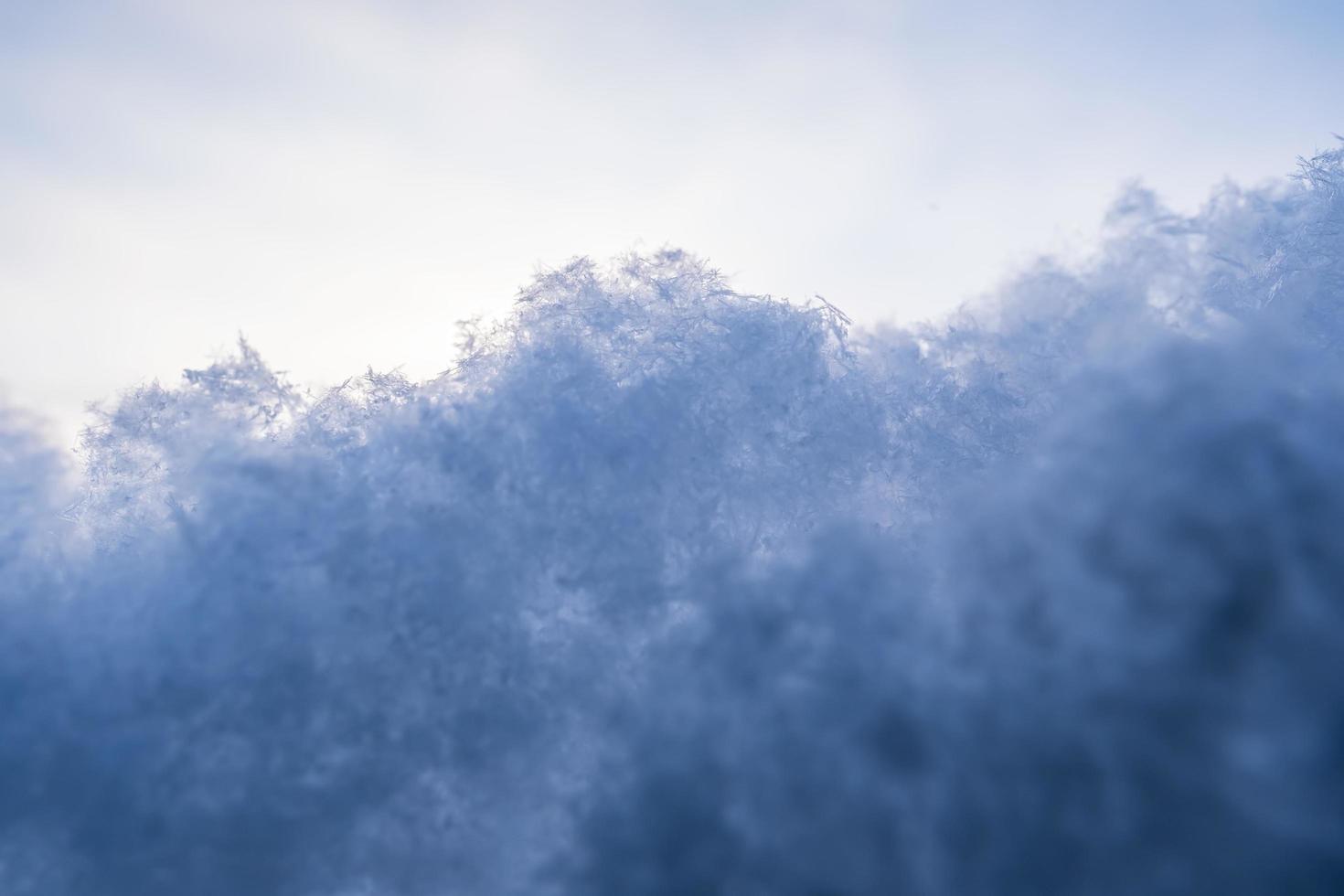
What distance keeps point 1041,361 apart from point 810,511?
20.9 feet

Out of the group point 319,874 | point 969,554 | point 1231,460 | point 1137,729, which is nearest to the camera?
point 1137,729

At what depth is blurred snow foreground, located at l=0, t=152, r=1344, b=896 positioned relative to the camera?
6977 mm

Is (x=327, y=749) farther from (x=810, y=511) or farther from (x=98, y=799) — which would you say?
(x=810, y=511)

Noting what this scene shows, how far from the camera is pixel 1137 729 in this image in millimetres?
6895

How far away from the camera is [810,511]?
47.6ft

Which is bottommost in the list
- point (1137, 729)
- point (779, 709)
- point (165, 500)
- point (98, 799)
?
point (1137, 729)

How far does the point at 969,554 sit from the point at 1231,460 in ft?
7.92

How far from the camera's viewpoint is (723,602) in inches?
390

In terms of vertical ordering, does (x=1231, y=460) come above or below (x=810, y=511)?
below

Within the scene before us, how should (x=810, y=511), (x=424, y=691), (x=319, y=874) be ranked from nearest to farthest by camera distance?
1. (x=319, y=874)
2. (x=424, y=691)
3. (x=810, y=511)

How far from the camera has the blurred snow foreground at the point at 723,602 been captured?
6.98 m

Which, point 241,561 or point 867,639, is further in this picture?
point 241,561

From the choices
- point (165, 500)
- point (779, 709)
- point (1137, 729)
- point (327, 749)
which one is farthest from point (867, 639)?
point (165, 500)

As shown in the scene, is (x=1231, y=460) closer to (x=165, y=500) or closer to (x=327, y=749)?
(x=327, y=749)
